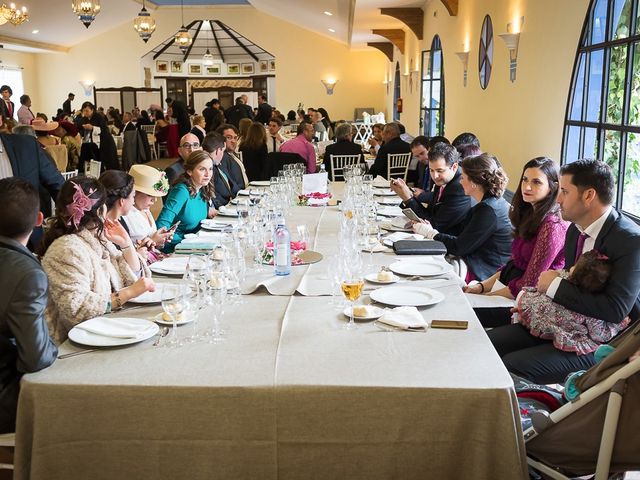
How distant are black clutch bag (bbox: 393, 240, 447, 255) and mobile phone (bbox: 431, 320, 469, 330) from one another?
1.13 meters

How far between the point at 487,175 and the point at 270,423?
2.35 meters

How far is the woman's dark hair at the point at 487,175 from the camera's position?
3.76m

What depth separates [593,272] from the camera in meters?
2.45

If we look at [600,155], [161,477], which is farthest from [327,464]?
[600,155]

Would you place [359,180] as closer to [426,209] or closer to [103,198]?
[426,209]

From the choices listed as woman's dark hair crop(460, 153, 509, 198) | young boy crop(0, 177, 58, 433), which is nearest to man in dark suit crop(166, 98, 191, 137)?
woman's dark hair crop(460, 153, 509, 198)

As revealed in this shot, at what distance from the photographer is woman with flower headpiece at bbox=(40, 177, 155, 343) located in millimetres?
2303

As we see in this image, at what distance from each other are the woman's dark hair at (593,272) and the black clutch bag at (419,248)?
0.93 meters

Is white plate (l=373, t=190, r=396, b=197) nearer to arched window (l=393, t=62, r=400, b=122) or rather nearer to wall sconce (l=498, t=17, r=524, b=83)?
wall sconce (l=498, t=17, r=524, b=83)

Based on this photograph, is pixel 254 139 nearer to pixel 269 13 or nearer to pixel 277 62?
pixel 269 13

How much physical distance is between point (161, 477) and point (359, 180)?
394cm

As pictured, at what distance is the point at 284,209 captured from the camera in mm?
4441

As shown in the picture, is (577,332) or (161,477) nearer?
(161,477)

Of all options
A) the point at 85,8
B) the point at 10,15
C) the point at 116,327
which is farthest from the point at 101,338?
the point at 10,15
